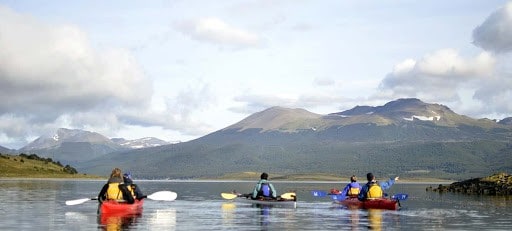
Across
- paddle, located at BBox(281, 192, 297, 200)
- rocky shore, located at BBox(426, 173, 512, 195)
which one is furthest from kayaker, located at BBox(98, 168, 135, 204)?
rocky shore, located at BBox(426, 173, 512, 195)

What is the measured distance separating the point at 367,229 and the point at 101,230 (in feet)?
48.1

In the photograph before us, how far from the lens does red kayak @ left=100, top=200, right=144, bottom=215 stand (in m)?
47.6

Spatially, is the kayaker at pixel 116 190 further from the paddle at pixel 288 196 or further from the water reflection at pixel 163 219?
the paddle at pixel 288 196

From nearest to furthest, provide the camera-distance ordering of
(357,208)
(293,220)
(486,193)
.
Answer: (293,220) < (357,208) < (486,193)

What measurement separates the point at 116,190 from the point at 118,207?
119 centimetres

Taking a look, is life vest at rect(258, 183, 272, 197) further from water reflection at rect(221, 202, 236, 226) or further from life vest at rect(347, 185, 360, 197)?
life vest at rect(347, 185, 360, 197)

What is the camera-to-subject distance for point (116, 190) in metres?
49.1

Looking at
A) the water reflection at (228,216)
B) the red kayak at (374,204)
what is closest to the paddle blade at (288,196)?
the red kayak at (374,204)

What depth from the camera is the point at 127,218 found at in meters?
45.6

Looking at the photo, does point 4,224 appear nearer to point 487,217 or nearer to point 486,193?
point 487,217

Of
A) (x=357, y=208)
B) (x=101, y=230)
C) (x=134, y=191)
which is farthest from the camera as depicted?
(x=357, y=208)

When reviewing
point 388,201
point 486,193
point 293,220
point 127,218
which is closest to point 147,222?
point 127,218

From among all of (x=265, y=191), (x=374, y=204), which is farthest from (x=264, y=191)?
(x=374, y=204)

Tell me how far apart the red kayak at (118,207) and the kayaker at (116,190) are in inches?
20.7
